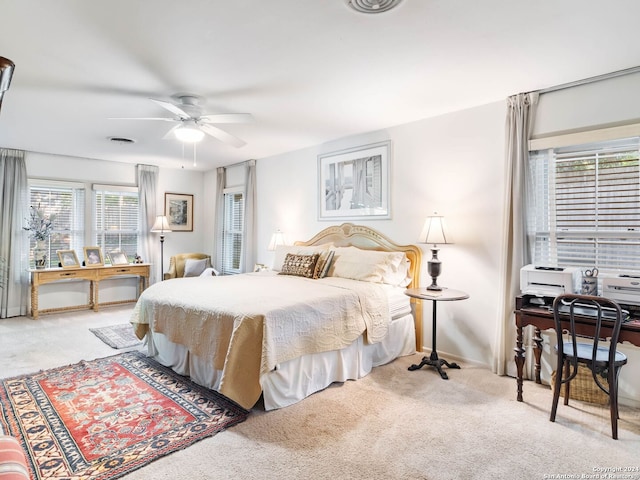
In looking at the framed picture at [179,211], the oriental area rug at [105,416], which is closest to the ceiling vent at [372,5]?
the oriental area rug at [105,416]

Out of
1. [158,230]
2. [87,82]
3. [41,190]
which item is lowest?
[158,230]

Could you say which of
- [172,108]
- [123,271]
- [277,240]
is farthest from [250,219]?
[172,108]

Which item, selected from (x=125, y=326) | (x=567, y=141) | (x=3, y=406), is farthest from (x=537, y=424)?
(x=125, y=326)

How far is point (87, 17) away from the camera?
6.82ft

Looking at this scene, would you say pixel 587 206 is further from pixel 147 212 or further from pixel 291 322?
pixel 147 212

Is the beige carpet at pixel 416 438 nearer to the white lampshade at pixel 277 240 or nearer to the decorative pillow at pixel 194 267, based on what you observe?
the white lampshade at pixel 277 240

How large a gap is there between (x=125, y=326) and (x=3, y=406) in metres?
2.28

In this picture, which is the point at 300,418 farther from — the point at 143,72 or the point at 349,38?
the point at 143,72

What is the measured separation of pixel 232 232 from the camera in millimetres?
6754

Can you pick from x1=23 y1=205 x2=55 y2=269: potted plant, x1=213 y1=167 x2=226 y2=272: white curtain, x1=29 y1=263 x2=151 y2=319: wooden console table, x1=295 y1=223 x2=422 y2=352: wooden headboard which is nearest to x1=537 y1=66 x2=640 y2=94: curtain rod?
x1=295 y1=223 x2=422 y2=352: wooden headboard

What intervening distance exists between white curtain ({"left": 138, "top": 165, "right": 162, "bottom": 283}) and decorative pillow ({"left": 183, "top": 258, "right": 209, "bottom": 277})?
78cm

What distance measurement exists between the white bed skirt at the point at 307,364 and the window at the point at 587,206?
151 cm

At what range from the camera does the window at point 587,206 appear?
2756mm

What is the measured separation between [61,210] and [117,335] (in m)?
2.77
